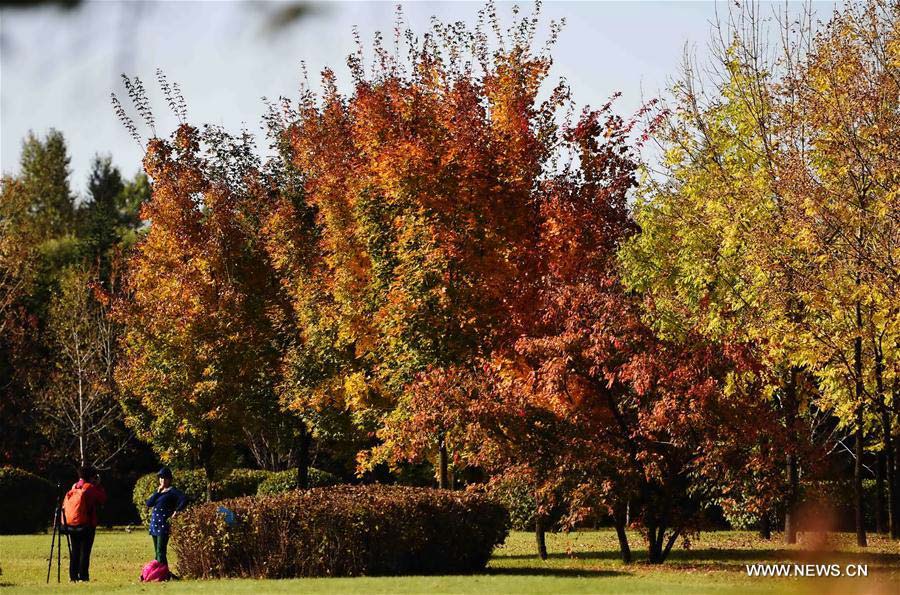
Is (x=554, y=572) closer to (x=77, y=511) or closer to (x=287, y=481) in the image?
(x=77, y=511)

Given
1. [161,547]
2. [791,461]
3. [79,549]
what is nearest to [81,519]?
[79,549]

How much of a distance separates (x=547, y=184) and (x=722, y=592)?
1362cm

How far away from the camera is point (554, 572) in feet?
60.7

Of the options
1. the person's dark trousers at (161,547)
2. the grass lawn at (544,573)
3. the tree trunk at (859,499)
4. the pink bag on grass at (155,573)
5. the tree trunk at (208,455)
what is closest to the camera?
the grass lawn at (544,573)

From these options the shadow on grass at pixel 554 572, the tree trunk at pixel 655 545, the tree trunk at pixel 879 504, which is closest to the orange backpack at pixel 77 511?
the shadow on grass at pixel 554 572

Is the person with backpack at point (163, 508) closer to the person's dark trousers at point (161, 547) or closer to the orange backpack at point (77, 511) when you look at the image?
the person's dark trousers at point (161, 547)

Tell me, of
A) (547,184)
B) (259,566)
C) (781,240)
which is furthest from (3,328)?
(781,240)

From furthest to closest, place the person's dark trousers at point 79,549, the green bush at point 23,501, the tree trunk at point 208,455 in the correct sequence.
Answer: the green bush at point 23,501
the tree trunk at point 208,455
the person's dark trousers at point 79,549

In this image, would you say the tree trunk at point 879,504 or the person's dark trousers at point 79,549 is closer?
the person's dark trousers at point 79,549

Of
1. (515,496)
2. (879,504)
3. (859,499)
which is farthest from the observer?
(879,504)

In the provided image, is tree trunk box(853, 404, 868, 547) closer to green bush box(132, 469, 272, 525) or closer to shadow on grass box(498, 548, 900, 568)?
shadow on grass box(498, 548, 900, 568)

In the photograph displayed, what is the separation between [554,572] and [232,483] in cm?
1935

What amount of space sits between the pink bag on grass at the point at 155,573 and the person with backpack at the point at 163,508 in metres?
0.43

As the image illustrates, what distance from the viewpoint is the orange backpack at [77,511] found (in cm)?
1766
